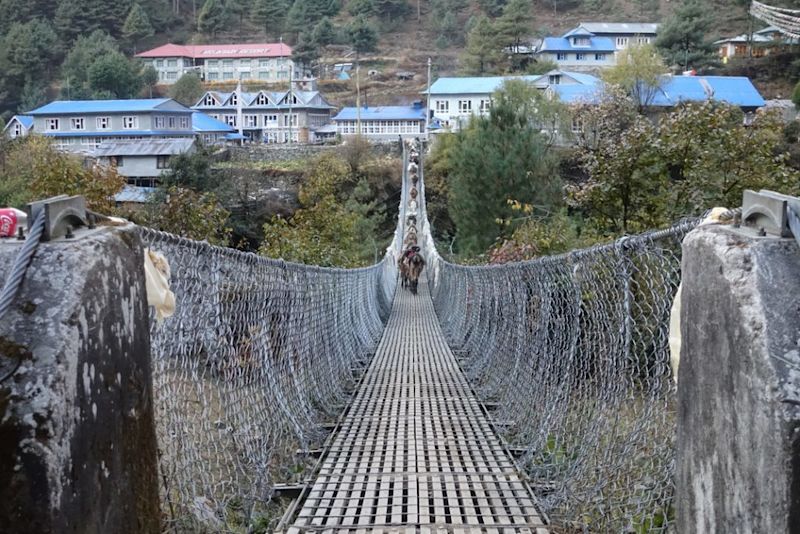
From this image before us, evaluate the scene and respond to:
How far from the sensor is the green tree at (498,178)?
54.0 ft

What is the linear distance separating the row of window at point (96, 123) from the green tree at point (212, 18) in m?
23.4

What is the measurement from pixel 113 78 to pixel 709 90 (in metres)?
28.1

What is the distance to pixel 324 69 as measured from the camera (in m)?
52.7

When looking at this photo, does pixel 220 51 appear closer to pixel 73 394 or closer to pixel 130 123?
pixel 130 123

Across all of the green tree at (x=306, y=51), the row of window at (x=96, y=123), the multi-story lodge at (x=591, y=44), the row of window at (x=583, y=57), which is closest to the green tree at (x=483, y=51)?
the multi-story lodge at (x=591, y=44)

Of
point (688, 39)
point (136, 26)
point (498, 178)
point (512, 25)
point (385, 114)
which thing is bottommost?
point (498, 178)

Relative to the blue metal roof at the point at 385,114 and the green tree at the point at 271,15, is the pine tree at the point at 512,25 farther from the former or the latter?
the green tree at the point at 271,15

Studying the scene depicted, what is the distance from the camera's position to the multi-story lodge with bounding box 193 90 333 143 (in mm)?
40375

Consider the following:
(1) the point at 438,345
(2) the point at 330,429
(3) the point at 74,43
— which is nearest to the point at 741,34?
(3) the point at 74,43

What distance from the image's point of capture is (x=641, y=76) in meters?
29.3

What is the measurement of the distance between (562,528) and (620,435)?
336mm

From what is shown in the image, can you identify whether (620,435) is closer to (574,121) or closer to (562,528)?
(562,528)

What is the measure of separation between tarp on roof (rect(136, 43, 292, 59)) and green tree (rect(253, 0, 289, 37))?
296 centimetres

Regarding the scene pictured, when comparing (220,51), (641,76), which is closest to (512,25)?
(641,76)
